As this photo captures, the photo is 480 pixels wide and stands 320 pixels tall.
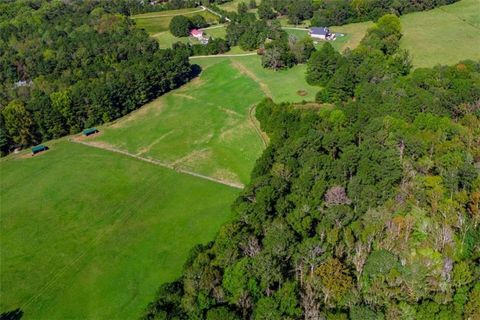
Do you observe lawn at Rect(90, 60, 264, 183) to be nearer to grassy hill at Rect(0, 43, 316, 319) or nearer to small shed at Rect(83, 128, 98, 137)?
grassy hill at Rect(0, 43, 316, 319)

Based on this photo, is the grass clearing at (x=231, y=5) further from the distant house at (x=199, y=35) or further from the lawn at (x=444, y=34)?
the lawn at (x=444, y=34)

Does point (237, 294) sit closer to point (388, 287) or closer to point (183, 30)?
point (388, 287)

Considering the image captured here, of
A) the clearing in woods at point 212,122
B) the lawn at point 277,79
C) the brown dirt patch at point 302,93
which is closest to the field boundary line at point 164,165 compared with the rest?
the clearing in woods at point 212,122

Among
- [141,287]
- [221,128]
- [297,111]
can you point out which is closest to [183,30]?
[221,128]

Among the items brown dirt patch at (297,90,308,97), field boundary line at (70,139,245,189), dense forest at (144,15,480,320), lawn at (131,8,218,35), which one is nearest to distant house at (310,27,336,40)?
brown dirt patch at (297,90,308,97)

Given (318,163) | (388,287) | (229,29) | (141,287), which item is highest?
(229,29)

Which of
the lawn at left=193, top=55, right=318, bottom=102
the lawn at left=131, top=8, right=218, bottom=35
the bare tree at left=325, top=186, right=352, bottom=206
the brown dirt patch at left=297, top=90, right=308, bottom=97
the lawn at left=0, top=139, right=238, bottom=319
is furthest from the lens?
the lawn at left=131, top=8, right=218, bottom=35

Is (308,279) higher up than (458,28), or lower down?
lower down
